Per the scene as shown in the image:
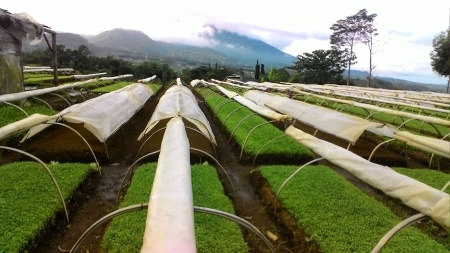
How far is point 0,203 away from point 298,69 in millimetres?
45668

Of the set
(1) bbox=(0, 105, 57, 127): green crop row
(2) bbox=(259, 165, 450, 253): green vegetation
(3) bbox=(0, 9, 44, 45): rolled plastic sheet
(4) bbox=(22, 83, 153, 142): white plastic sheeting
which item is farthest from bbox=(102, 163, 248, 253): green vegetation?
(3) bbox=(0, 9, 44, 45): rolled plastic sheet

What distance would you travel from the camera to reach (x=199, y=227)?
4.82m

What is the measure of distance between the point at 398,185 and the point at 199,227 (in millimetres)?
2547

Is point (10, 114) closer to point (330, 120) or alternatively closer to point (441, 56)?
point (330, 120)

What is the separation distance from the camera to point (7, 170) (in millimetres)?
6566

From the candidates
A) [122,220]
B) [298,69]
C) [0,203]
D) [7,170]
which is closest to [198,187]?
[122,220]

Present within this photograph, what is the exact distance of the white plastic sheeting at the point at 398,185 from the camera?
2.96 meters

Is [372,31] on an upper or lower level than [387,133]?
upper

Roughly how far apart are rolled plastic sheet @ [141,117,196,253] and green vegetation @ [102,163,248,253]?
1.29 meters

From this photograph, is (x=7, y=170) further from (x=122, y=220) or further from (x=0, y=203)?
(x=122, y=220)

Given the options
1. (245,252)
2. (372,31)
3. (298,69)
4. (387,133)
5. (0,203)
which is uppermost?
(372,31)

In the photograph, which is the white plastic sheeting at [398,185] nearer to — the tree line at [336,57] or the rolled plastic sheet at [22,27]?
the rolled plastic sheet at [22,27]

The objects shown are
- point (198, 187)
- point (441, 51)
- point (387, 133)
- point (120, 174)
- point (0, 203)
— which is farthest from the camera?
point (441, 51)

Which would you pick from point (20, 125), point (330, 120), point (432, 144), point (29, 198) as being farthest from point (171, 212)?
point (330, 120)
